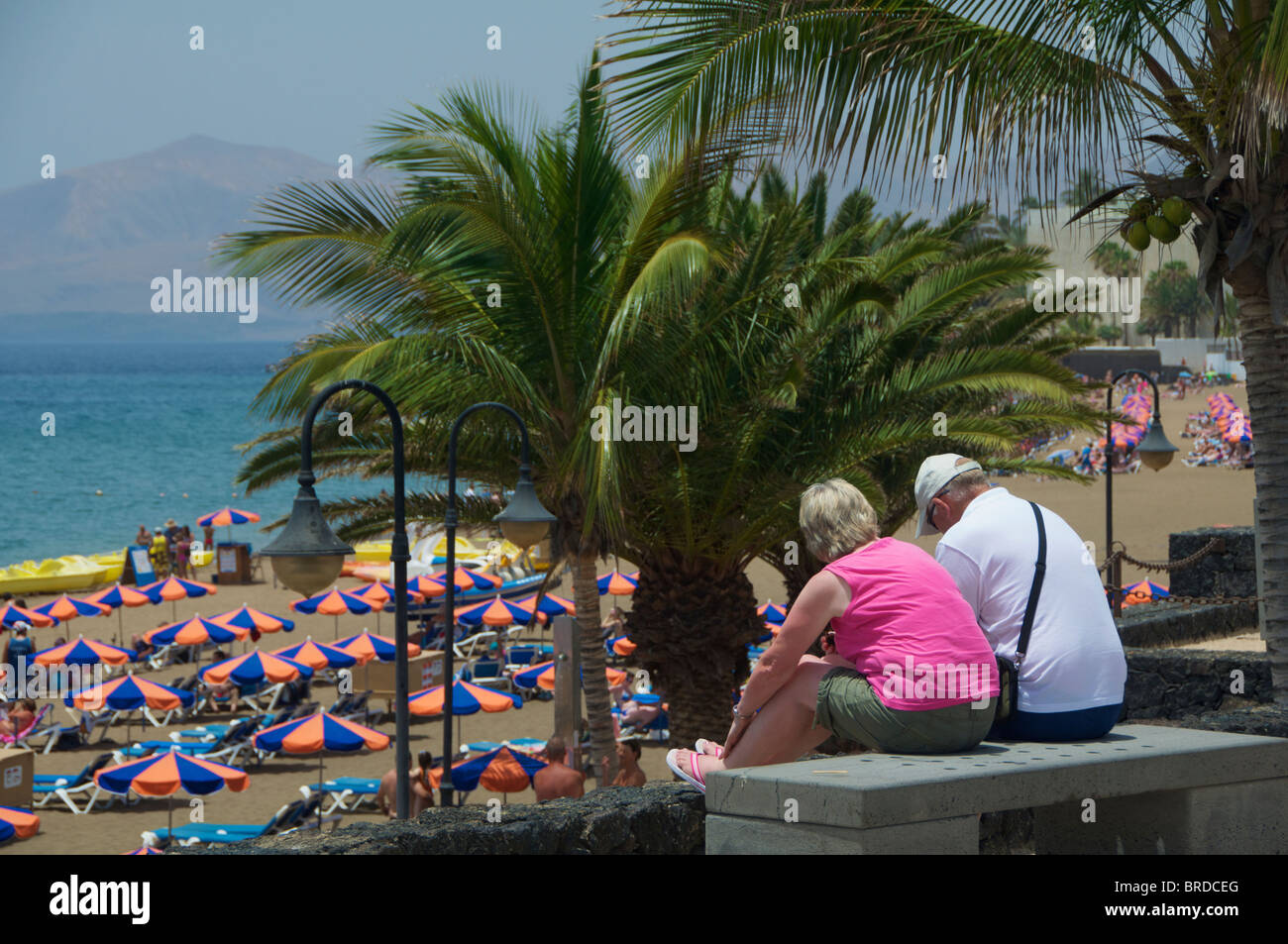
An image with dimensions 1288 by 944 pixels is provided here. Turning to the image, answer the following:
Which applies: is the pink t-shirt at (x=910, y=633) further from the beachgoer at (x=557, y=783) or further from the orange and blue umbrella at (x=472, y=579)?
the orange and blue umbrella at (x=472, y=579)

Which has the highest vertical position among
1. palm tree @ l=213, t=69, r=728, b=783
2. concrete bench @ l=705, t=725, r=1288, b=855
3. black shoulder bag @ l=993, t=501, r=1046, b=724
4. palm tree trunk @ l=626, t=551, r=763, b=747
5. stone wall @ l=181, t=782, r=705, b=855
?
palm tree @ l=213, t=69, r=728, b=783

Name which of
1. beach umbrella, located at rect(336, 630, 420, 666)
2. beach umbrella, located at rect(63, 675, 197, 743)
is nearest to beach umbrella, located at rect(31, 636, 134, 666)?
beach umbrella, located at rect(63, 675, 197, 743)

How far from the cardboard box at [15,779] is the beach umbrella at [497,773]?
16.8 feet

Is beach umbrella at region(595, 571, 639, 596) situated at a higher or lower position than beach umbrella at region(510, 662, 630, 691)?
higher

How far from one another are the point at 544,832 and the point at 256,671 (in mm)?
17268

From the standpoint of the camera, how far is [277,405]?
11.5m

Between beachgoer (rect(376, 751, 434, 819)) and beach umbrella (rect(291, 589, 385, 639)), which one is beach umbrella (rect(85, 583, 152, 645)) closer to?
beach umbrella (rect(291, 589, 385, 639))

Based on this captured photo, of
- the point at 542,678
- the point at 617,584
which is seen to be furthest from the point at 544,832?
the point at 617,584

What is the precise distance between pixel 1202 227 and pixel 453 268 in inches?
254

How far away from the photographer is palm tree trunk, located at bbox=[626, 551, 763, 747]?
1253 centimetres

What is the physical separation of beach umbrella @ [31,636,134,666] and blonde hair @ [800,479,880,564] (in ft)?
65.9

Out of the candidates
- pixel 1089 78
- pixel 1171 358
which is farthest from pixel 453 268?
pixel 1171 358

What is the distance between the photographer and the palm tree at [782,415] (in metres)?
11.6
